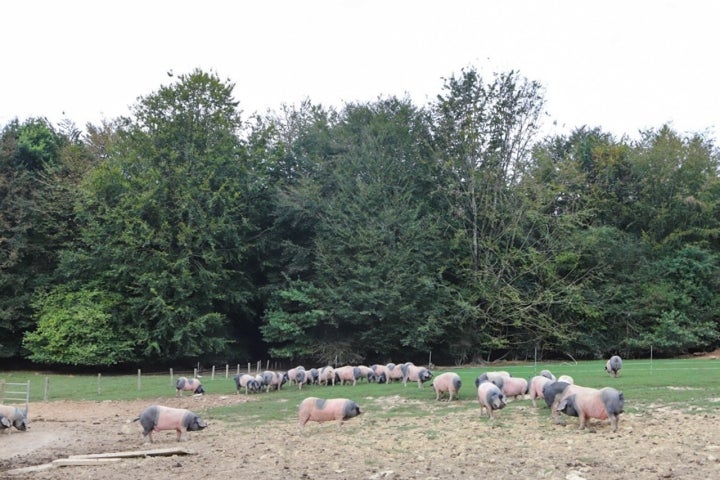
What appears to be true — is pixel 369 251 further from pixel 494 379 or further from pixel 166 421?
pixel 166 421

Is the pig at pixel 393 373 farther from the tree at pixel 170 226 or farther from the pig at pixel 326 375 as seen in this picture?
the tree at pixel 170 226

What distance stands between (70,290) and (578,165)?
1401 inches

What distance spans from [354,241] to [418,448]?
2898 centimetres

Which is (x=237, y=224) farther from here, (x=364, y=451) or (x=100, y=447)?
(x=364, y=451)

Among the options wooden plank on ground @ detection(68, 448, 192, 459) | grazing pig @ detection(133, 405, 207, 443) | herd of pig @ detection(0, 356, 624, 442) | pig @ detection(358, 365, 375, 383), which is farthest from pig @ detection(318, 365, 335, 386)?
wooden plank on ground @ detection(68, 448, 192, 459)

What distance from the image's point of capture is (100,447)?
53.2 feet

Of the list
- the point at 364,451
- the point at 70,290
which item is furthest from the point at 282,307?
the point at 364,451

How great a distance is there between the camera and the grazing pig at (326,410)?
17156 mm

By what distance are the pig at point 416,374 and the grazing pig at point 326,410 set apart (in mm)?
7498

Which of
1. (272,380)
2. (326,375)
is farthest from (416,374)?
(272,380)

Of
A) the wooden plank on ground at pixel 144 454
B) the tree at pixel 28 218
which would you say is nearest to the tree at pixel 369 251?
the tree at pixel 28 218

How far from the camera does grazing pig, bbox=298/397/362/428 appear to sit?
675 inches

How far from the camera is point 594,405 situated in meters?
14.6

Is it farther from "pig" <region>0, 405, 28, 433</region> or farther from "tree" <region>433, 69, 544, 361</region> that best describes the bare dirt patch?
"tree" <region>433, 69, 544, 361</region>
